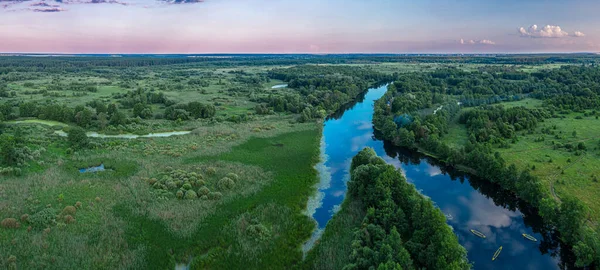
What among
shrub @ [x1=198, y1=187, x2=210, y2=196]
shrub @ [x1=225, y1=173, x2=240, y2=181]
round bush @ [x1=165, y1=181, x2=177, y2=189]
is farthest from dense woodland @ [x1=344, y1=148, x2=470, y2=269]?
round bush @ [x1=165, y1=181, x2=177, y2=189]

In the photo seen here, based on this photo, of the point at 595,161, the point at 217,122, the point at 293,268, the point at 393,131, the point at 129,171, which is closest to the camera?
the point at 293,268

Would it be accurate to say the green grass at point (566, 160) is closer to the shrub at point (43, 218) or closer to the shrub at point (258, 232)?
the shrub at point (258, 232)

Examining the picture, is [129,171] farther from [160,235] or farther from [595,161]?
[595,161]

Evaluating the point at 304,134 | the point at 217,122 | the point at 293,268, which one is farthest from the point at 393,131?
the point at 293,268

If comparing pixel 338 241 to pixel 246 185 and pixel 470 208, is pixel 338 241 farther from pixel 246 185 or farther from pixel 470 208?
pixel 470 208

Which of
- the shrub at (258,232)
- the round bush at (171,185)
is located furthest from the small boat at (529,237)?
the round bush at (171,185)

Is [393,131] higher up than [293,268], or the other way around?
[393,131]

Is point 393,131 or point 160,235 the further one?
point 393,131
